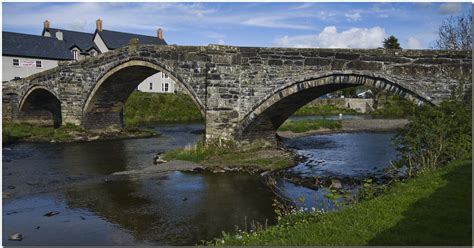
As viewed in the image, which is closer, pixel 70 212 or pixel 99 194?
pixel 70 212

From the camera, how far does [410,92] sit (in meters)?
19.2

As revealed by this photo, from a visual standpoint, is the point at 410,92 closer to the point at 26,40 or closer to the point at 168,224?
the point at 168,224

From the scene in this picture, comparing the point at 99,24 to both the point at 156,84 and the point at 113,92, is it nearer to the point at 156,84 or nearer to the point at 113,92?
the point at 156,84

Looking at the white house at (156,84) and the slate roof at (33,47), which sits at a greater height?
the slate roof at (33,47)

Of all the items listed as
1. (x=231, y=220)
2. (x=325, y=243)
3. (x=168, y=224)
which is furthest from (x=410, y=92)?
(x=325, y=243)

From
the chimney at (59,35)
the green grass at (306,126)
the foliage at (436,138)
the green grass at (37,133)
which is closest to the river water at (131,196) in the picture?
the foliage at (436,138)

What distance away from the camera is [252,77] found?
23.3m

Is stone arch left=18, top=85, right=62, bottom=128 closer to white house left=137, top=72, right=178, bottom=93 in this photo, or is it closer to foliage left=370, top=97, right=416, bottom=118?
white house left=137, top=72, right=178, bottom=93

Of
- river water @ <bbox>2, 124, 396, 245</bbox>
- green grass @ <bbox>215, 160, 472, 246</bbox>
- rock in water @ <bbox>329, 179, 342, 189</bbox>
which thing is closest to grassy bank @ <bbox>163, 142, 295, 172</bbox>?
river water @ <bbox>2, 124, 396, 245</bbox>

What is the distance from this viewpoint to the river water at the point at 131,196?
12.0 meters

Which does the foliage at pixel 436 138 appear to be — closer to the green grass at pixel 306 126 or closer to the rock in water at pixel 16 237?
the rock in water at pixel 16 237

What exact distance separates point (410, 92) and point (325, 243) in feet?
43.9

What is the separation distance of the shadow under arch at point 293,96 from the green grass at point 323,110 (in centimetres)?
3716

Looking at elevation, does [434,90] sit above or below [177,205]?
above
